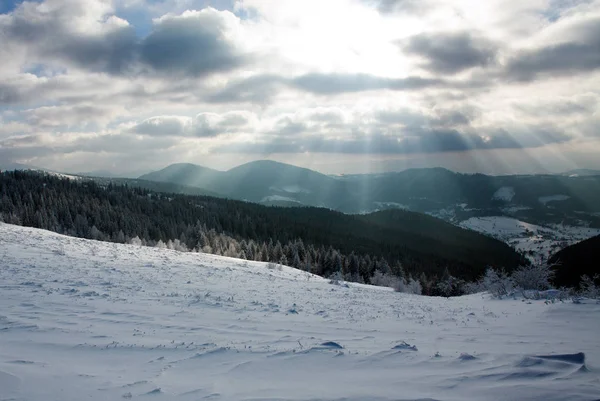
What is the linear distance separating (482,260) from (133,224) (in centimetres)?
13822

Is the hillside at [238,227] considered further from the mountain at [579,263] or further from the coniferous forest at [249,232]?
the mountain at [579,263]

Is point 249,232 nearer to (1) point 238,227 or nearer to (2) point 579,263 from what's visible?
(1) point 238,227

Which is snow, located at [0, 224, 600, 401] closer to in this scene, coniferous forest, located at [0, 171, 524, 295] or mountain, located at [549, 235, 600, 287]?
coniferous forest, located at [0, 171, 524, 295]

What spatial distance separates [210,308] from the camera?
45.5 ft

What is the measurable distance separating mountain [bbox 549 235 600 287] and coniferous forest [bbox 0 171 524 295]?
14.3 meters

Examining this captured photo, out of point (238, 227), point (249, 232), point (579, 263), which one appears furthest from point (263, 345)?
point (579, 263)

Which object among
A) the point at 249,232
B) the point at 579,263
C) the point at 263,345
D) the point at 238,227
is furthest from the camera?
the point at 238,227

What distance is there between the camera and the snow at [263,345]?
645 cm

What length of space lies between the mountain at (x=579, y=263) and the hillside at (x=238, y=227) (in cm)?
2592

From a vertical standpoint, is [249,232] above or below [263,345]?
below

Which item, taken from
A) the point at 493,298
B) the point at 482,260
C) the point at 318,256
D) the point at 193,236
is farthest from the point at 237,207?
the point at 493,298

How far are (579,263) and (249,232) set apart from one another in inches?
4088

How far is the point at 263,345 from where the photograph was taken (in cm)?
950

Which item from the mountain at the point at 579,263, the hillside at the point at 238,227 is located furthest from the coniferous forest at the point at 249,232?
the mountain at the point at 579,263
